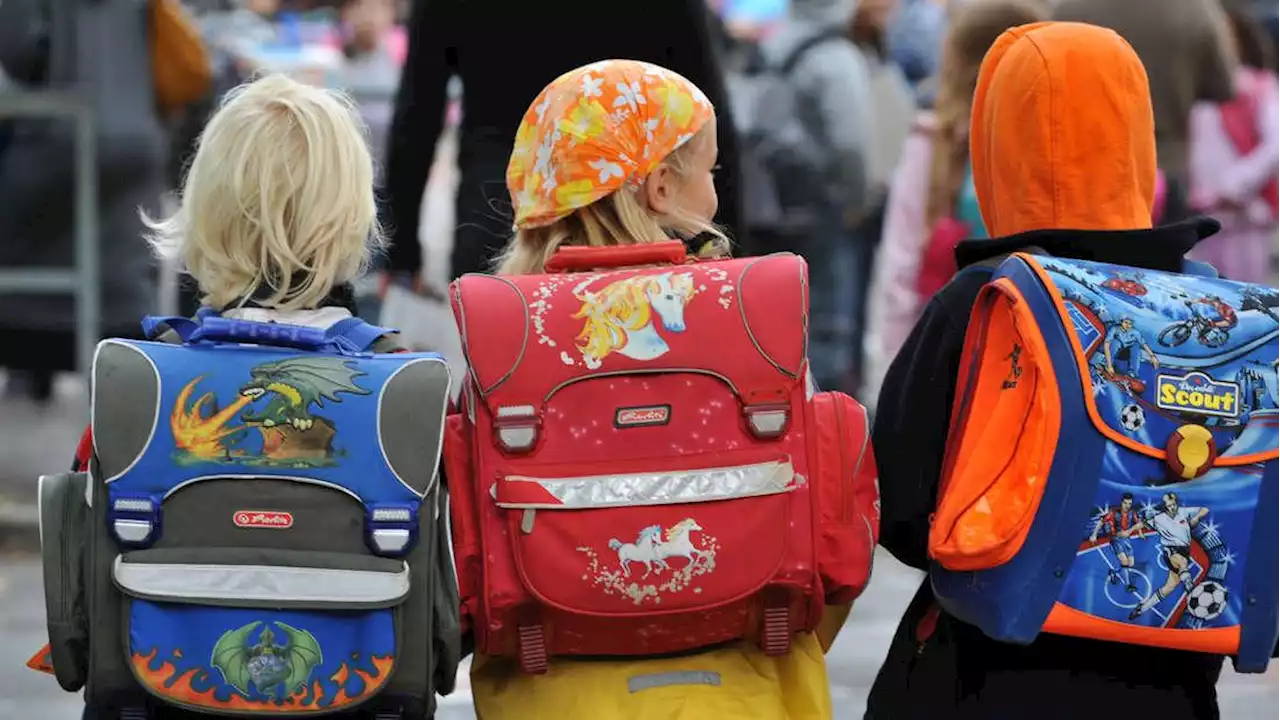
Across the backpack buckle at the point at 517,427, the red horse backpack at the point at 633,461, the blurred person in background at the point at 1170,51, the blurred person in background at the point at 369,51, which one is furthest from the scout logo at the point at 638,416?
the blurred person in background at the point at 369,51

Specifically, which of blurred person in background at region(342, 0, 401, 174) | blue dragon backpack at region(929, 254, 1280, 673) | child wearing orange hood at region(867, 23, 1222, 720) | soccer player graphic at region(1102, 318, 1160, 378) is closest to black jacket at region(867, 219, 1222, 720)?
child wearing orange hood at region(867, 23, 1222, 720)

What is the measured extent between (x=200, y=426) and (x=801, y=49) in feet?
24.5

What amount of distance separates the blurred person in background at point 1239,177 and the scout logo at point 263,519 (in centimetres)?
650

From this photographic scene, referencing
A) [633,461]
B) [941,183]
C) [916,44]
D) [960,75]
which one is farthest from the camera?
[916,44]

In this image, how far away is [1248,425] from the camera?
3.32m

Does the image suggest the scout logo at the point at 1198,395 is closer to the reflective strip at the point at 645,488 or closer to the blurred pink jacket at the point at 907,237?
the reflective strip at the point at 645,488

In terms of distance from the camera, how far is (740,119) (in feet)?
33.5

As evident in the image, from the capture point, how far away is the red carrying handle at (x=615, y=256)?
344 cm

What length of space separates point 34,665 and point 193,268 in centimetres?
63

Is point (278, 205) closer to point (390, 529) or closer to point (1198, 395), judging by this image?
point (390, 529)

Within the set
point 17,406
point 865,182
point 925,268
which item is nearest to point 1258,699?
point 925,268

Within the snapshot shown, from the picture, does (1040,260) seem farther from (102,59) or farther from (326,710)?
(102,59)

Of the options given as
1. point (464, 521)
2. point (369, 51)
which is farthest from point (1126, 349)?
point (369, 51)

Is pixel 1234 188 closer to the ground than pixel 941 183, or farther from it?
closer to the ground
